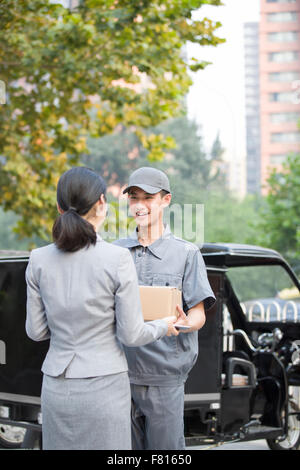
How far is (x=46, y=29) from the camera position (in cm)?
1037

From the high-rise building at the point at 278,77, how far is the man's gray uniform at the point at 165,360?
103 meters

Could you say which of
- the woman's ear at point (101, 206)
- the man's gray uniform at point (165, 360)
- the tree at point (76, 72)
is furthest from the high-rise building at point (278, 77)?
the woman's ear at point (101, 206)

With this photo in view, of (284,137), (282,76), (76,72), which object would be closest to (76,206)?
(76,72)

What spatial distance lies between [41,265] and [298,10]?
11086 centimetres

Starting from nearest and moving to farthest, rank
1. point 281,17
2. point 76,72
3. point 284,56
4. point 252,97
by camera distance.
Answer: point 76,72 → point 284,56 → point 281,17 → point 252,97

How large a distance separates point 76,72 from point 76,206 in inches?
308

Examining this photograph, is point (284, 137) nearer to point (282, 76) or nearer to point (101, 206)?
point (282, 76)

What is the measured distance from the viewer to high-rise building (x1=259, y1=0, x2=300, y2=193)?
354 feet

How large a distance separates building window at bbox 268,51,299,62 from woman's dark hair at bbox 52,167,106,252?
4442 inches

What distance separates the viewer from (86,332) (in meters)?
2.78

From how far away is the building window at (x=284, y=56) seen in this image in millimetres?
111075

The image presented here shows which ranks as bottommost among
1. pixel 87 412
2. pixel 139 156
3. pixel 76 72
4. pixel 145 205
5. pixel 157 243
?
pixel 87 412

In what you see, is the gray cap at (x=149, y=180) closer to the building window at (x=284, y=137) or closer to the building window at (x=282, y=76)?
the building window at (x=284, y=137)

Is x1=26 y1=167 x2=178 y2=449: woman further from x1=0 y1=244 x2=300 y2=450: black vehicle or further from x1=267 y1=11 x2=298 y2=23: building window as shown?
x1=267 y1=11 x2=298 y2=23: building window
